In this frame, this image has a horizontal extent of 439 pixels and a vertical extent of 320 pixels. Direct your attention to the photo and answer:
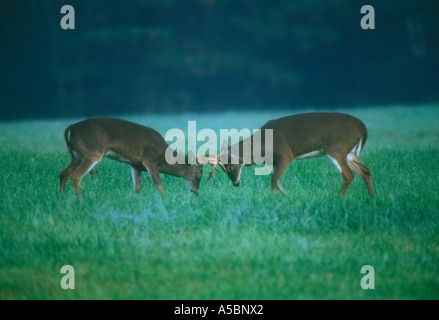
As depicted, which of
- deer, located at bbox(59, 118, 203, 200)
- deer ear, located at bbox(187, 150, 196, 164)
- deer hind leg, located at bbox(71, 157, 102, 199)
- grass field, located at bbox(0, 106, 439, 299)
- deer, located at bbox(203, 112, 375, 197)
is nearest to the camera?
grass field, located at bbox(0, 106, 439, 299)

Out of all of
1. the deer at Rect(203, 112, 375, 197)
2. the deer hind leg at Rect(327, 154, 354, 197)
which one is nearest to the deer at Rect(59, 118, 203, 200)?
the deer at Rect(203, 112, 375, 197)

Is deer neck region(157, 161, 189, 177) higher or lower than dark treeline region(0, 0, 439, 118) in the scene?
lower

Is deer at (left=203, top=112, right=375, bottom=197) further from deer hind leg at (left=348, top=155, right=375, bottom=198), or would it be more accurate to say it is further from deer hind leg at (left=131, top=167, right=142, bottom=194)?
deer hind leg at (left=131, top=167, right=142, bottom=194)

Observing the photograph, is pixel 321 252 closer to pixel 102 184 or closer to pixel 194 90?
pixel 102 184

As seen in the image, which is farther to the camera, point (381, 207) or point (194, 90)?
point (194, 90)

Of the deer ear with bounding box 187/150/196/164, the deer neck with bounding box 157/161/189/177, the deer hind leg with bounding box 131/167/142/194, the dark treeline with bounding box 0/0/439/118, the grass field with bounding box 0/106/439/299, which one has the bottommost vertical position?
the grass field with bounding box 0/106/439/299

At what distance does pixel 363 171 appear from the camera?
731 centimetres

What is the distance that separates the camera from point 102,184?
7770 mm

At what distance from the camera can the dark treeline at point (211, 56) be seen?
27047 millimetres

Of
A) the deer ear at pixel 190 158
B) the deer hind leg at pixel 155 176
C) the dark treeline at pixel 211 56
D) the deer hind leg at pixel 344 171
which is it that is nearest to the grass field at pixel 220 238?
the deer hind leg at pixel 155 176

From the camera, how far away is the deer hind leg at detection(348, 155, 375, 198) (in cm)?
722

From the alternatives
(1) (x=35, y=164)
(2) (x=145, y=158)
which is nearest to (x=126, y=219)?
(2) (x=145, y=158)

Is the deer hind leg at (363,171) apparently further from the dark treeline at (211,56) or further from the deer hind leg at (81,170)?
the dark treeline at (211,56)
